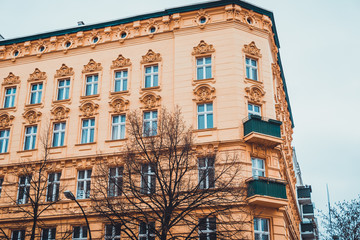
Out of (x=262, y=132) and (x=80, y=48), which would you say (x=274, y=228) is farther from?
(x=80, y=48)

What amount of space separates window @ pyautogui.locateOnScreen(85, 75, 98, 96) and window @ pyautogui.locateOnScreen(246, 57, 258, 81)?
10426 mm

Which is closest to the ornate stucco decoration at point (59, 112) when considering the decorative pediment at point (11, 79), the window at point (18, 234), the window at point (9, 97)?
the window at point (9, 97)

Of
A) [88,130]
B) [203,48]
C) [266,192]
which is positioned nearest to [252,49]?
[203,48]

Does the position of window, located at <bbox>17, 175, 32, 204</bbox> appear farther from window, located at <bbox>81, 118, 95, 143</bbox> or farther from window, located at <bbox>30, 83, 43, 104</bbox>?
window, located at <bbox>30, 83, 43, 104</bbox>

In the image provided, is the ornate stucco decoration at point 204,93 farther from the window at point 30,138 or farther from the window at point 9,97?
the window at point 9,97

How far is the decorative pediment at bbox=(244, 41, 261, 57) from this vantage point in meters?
30.2

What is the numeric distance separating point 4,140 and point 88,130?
21.5 ft

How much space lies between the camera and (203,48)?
99.6 ft

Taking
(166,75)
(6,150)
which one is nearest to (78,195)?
(6,150)

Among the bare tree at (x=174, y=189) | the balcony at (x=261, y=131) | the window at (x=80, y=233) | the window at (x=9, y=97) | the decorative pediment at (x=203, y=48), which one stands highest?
the decorative pediment at (x=203, y=48)

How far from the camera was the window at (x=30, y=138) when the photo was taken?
31645 mm

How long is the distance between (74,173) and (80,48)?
9.41 metres

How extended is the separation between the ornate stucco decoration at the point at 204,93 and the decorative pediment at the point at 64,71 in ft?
31.3

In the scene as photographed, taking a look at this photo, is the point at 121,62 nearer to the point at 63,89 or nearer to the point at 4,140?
the point at 63,89
